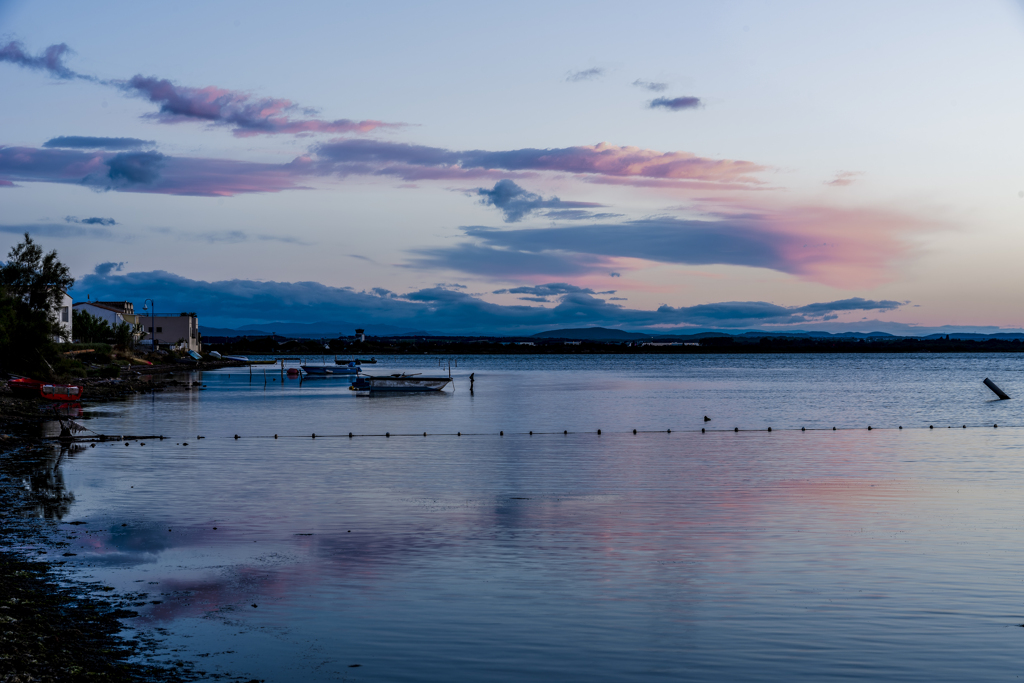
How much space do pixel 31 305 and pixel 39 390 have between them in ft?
28.2

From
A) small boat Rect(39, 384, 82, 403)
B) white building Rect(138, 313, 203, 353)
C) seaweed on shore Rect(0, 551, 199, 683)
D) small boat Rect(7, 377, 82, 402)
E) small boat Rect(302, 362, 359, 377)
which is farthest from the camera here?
white building Rect(138, 313, 203, 353)

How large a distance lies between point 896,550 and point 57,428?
3687 cm

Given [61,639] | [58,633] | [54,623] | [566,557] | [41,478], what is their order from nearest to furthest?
1. [61,639]
2. [58,633]
3. [54,623]
4. [566,557]
5. [41,478]

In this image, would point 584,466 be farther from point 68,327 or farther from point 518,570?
point 68,327

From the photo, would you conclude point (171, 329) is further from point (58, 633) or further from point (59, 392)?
point (58, 633)

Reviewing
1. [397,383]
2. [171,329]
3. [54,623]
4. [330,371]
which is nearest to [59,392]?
[397,383]

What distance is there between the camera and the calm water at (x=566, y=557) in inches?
423

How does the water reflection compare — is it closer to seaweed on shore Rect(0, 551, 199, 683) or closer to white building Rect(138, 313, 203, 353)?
seaweed on shore Rect(0, 551, 199, 683)

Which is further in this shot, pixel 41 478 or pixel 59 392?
pixel 59 392

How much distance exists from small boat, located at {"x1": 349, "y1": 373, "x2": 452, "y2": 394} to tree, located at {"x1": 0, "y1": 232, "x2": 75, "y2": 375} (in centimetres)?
2804

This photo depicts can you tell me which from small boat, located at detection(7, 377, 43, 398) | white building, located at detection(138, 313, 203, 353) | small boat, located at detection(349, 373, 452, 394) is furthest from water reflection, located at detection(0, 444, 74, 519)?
white building, located at detection(138, 313, 203, 353)

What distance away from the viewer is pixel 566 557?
1594 cm

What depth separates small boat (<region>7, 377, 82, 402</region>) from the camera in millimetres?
51719

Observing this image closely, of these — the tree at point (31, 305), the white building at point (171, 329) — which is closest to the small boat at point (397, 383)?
the tree at point (31, 305)
